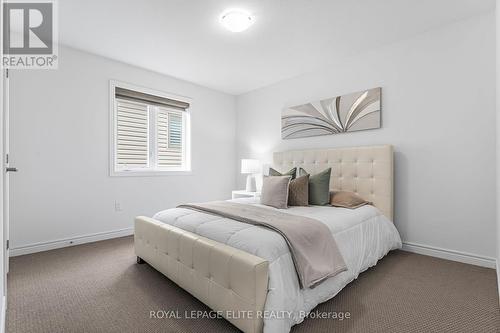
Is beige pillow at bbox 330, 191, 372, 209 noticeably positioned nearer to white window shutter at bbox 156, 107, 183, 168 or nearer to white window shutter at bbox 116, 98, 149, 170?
white window shutter at bbox 156, 107, 183, 168

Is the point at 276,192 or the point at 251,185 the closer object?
the point at 276,192

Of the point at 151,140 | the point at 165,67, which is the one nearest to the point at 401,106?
the point at 165,67

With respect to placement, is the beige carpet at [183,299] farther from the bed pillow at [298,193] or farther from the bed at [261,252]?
the bed pillow at [298,193]

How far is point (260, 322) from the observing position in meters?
1.33

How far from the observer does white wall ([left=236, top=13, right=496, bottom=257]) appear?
7.77 ft

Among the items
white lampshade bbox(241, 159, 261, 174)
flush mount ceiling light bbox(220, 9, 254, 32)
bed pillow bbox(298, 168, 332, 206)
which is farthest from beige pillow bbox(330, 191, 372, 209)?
flush mount ceiling light bbox(220, 9, 254, 32)

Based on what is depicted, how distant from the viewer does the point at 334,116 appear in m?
3.40

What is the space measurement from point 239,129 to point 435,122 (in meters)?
3.13

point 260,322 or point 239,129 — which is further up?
point 239,129

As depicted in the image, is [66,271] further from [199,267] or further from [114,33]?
[114,33]

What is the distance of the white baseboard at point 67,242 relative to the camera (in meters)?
2.71

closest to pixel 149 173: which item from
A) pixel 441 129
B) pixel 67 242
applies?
pixel 67 242

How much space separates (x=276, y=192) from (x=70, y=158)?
2504 millimetres

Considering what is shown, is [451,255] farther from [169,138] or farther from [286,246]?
A: [169,138]
